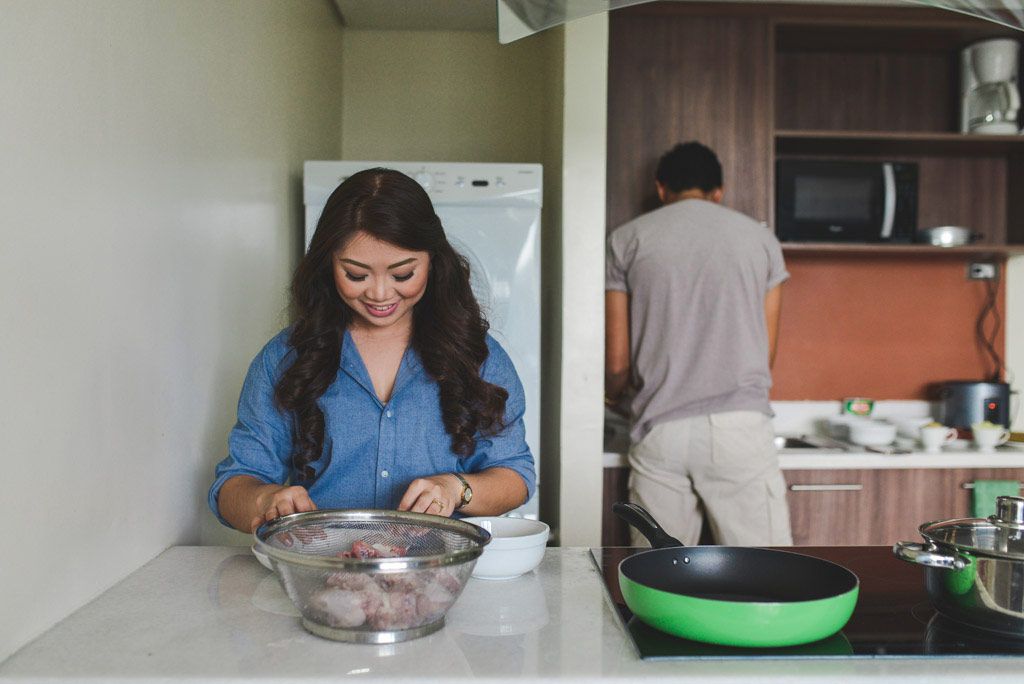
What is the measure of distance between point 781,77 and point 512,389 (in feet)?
6.91

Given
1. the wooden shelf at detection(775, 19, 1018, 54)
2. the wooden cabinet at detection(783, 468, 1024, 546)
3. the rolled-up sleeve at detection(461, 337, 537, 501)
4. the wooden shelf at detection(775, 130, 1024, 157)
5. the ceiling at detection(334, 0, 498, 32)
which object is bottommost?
the wooden cabinet at detection(783, 468, 1024, 546)

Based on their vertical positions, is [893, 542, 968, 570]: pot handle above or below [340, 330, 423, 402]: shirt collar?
below

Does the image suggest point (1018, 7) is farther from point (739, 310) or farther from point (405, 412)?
point (739, 310)

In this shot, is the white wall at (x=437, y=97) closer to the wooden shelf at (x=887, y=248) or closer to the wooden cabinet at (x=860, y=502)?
the wooden shelf at (x=887, y=248)

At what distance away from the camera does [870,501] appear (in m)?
2.59

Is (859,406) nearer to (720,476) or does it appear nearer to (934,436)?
(934,436)

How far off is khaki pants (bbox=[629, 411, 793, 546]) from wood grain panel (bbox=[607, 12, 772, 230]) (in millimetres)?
800

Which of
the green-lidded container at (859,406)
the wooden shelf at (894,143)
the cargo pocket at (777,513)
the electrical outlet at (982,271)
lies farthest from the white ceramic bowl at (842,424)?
the wooden shelf at (894,143)

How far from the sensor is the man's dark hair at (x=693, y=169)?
8.13 ft

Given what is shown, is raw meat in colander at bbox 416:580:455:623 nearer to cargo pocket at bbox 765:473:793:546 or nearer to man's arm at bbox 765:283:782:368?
cargo pocket at bbox 765:473:793:546

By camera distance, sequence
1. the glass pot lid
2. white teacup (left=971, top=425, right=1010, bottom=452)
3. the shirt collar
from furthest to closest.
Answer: white teacup (left=971, top=425, right=1010, bottom=452) → the shirt collar → the glass pot lid

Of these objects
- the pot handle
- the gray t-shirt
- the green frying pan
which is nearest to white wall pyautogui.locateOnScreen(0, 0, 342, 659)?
the green frying pan

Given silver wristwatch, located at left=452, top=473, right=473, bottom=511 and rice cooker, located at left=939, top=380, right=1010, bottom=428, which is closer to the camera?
silver wristwatch, located at left=452, top=473, right=473, bottom=511

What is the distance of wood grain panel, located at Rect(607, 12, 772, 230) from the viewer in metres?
2.78
